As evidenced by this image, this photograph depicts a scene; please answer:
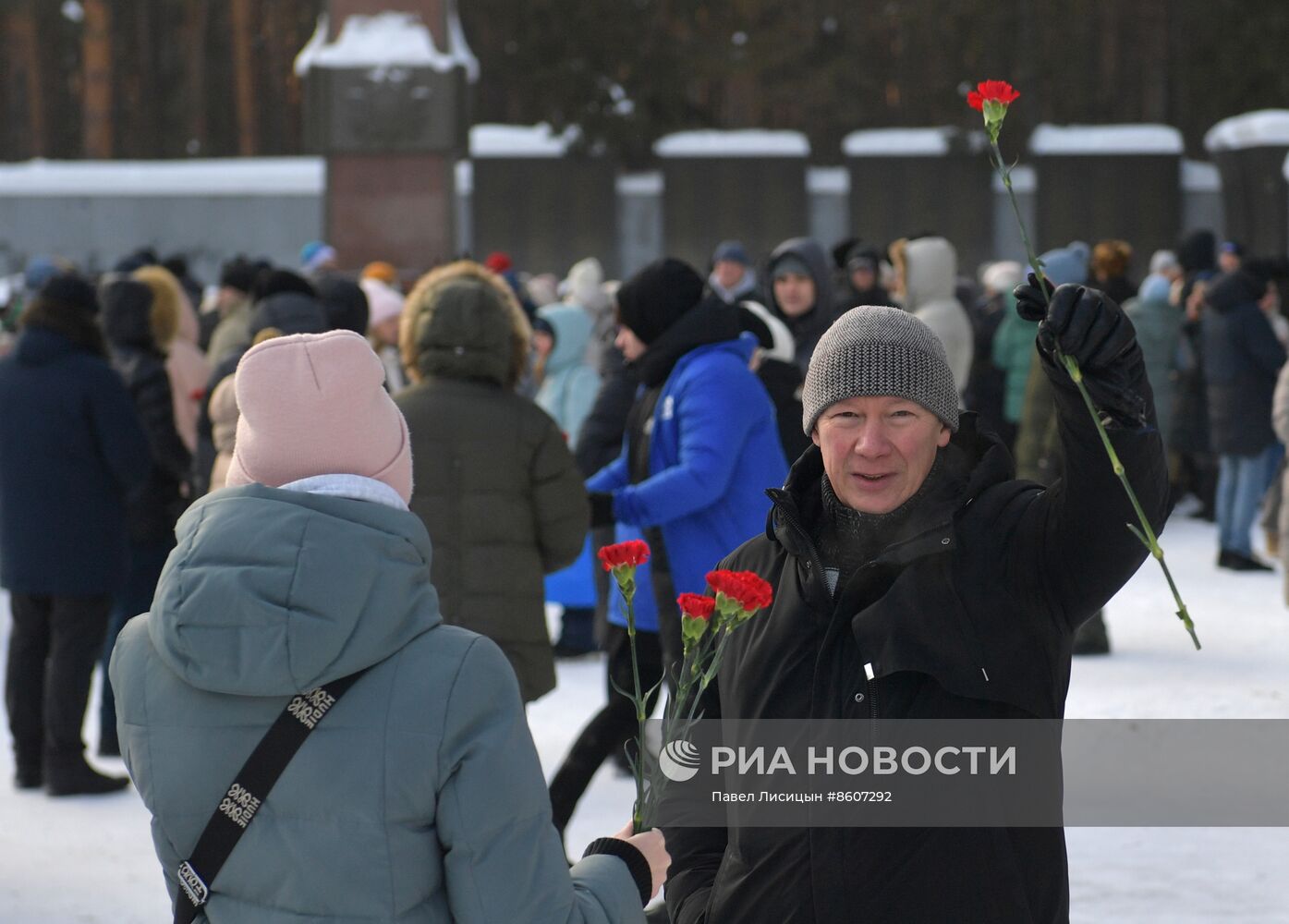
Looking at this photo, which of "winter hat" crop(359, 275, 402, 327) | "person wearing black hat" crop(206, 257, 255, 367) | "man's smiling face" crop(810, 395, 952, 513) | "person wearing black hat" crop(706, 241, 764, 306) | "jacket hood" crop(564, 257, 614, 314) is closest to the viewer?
"man's smiling face" crop(810, 395, 952, 513)

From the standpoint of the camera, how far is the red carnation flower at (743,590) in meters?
1.93

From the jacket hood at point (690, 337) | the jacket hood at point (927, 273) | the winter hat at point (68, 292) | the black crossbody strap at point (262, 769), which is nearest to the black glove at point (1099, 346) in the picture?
the black crossbody strap at point (262, 769)

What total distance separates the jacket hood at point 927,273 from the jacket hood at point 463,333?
4.29 meters

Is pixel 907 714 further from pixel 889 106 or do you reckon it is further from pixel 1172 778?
pixel 889 106

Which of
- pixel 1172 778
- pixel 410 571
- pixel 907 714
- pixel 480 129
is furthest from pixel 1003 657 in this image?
pixel 480 129

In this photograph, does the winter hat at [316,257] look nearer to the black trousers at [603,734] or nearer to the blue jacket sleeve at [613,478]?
the blue jacket sleeve at [613,478]

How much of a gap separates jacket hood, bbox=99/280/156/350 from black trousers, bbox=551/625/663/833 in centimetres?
246

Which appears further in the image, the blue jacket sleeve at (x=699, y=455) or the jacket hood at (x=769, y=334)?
the jacket hood at (x=769, y=334)

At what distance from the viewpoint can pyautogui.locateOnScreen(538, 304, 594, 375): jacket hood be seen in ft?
27.0

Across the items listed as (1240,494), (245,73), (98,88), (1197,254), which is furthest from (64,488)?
(245,73)

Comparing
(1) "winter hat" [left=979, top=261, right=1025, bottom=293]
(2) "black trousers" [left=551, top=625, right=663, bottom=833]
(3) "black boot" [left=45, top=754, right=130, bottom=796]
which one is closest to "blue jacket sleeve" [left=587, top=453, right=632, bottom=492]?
(2) "black trousers" [left=551, top=625, right=663, bottom=833]

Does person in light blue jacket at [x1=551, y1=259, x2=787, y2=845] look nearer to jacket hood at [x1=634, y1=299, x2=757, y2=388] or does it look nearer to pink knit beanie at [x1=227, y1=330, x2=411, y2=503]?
jacket hood at [x1=634, y1=299, x2=757, y2=388]

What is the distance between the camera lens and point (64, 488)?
552cm

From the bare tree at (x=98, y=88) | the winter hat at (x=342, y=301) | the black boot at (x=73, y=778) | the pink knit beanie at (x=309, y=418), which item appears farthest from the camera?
the bare tree at (x=98, y=88)
